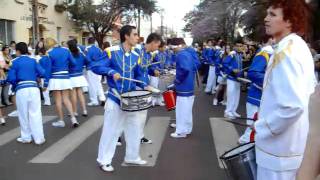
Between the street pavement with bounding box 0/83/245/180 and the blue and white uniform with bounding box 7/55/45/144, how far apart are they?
34 centimetres

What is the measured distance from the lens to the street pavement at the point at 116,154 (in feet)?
19.8

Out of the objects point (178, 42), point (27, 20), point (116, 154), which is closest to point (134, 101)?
point (116, 154)

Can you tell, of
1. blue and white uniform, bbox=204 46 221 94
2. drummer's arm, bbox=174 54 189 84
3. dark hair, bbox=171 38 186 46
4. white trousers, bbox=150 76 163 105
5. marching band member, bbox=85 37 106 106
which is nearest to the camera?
drummer's arm, bbox=174 54 189 84

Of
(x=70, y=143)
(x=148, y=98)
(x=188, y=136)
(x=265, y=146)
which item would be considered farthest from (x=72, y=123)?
(x=265, y=146)

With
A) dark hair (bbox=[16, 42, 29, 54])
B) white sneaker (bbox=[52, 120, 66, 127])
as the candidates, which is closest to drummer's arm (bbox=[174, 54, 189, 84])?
dark hair (bbox=[16, 42, 29, 54])

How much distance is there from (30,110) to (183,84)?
2906mm

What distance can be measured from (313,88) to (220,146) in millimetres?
4960

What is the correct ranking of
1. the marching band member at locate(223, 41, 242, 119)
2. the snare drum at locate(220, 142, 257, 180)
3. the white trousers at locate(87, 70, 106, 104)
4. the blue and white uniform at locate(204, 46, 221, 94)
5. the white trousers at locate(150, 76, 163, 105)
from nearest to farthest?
the snare drum at locate(220, 142, 257, 180) → the marching band member at locate(223, 41, 242, 119) → the white trousers at locate(150, 76, 163, 105) → the white trousers at locate(87, 70, 106, 104) → the blue and white uniform at locate(204, 46, 221, 94)

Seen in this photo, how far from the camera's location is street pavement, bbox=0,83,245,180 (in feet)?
19.8

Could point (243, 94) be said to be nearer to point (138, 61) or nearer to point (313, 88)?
point (138, 61)

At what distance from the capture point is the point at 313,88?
9.09 feet

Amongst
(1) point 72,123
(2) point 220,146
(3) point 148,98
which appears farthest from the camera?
(1) point 72,123

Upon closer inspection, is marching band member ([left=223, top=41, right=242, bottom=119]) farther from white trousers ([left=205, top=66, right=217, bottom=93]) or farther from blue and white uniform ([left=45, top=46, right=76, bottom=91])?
white trousers ([left=205, top=66, right=217, bottom=93])

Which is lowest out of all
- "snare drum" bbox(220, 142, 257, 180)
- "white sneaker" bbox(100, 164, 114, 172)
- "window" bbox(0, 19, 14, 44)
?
"white sneaker" bbox(100, 164, 114, 172)
